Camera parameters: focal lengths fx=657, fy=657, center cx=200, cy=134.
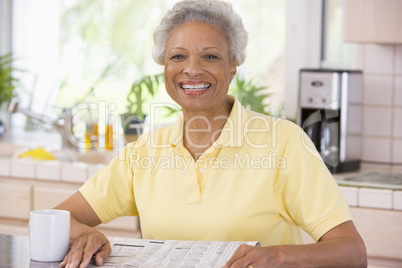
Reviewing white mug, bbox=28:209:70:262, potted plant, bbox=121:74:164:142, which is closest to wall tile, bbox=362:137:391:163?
potted plant, bbox=121:74:164:142

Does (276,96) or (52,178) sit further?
(276,96)

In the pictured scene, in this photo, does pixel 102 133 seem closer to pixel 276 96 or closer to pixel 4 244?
pixel 276 96

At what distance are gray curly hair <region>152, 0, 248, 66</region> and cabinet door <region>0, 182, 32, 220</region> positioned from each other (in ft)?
4.56

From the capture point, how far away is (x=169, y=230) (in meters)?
1.66

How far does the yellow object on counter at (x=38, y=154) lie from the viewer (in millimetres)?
3018

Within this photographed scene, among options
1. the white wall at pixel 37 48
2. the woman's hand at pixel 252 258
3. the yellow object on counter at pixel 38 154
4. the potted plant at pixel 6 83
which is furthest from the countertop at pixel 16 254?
the white wall at pixel 37 48

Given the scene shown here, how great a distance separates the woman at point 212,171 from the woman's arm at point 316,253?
0.05 ft

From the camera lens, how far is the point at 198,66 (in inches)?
65.3

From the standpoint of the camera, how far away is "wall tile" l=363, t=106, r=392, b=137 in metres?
2.96

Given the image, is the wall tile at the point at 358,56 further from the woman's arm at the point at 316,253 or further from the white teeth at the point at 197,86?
the woman's arm at the point at 316,253

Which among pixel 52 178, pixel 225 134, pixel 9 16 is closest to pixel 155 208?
pixel 225 134

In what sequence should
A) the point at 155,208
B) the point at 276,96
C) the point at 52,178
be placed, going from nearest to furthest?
the point at 155,208 → the point at 52,178 → the point at 276,96

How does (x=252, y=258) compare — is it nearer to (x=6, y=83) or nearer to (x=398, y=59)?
(x=398, y=59)

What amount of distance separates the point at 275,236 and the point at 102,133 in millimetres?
2152
